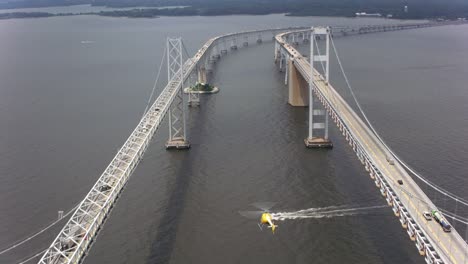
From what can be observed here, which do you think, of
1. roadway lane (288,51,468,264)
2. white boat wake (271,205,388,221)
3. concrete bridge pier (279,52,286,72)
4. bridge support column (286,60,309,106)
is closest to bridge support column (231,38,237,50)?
concrete bridge pier (279,52,286,72)

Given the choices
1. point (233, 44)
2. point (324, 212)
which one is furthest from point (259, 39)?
point (324, 212)

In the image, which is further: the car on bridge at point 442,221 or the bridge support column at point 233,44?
the bridge support column at point 233,44

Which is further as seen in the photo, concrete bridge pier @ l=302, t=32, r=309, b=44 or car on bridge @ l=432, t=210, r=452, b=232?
concrete bridge pier @ l=302, t=32, r=309, b=44

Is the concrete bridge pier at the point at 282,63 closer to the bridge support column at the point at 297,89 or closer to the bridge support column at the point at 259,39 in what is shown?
the bridge support column at the point at 297,89

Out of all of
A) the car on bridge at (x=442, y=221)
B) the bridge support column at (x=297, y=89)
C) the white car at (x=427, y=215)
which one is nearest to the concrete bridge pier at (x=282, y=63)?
the bridge support column at (x=297, y=89)

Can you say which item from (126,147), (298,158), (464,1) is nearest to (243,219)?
(126,147)

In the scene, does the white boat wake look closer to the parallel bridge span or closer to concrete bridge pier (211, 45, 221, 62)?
the parallel bridge span
